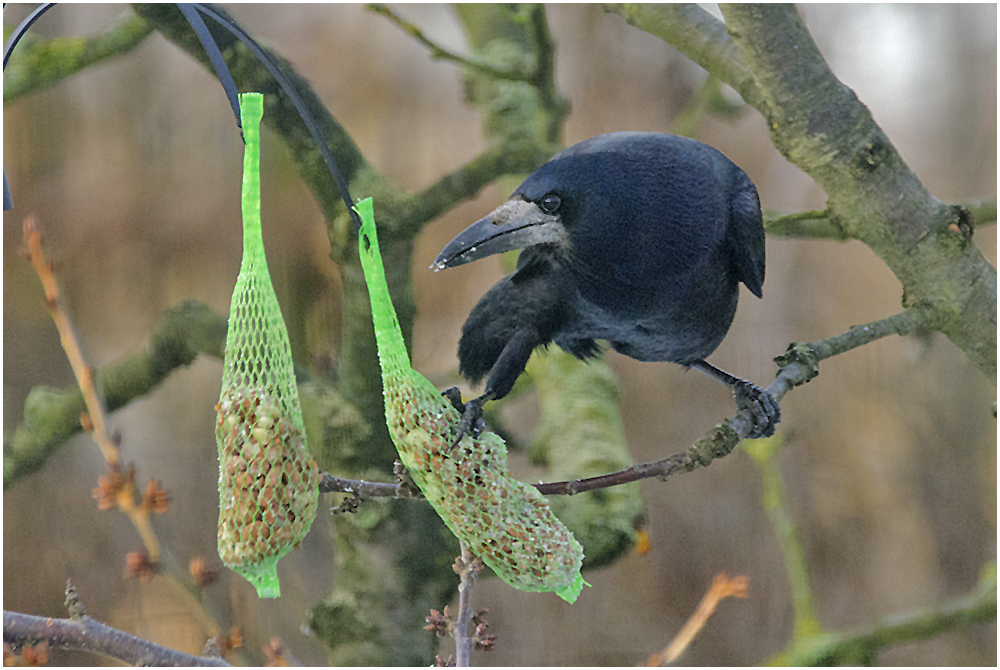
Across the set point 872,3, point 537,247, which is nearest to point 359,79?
point 537,247

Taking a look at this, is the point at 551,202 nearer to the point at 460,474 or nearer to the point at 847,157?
the point at 460,474

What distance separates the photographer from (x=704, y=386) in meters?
1.08

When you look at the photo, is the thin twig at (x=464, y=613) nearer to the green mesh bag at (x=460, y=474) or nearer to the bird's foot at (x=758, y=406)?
the green mesh bag at (x=460, y=474)

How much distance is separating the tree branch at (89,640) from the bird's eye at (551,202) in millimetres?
664

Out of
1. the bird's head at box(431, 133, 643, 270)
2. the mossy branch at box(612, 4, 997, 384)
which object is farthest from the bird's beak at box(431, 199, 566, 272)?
the mossy branch at box(612, 4, 997, 384)

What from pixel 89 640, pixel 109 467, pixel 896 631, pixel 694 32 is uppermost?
pixel 694 32

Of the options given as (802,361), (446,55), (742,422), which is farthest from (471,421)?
(446,55)

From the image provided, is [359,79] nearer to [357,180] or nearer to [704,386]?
[357,180]

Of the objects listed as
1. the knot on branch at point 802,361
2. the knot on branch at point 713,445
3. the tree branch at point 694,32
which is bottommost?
the knot on branch at point 713,445

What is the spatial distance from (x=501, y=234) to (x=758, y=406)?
401 millimetres

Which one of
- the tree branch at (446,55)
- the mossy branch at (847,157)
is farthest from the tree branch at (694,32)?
the tree branch at (446,55)

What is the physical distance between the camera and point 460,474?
76cm

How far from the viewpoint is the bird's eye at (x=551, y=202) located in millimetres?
757

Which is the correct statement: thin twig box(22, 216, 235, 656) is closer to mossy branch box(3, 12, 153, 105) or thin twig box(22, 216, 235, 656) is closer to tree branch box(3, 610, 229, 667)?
tree branch box(3, 610, 229, 667)
